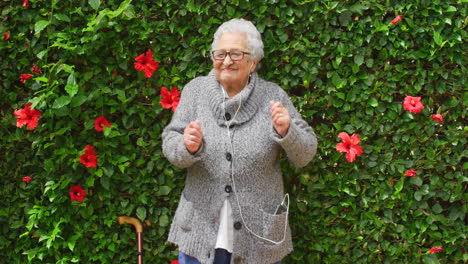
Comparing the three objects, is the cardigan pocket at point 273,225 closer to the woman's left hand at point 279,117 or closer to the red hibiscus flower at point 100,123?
the woman's left hand at point 279,117

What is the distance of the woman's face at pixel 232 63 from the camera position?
2.32 meters

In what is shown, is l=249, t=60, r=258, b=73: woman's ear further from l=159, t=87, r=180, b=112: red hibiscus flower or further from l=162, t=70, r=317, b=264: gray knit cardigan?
l=159, t=87, r=180, b=112: red hibiscus flower

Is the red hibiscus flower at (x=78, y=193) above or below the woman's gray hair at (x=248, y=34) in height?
below

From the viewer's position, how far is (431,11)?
8.86ft

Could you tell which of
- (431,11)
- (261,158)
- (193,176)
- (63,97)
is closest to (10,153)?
(63,97)

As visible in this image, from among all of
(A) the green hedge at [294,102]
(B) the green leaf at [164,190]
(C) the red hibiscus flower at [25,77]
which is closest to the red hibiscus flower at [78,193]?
(A) the green hedge at [294,102]

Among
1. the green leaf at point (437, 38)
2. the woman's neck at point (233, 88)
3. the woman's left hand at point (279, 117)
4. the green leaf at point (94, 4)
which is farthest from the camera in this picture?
the green leaf at point (94, 4)

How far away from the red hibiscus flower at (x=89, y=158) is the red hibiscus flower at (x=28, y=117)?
0.32 metres

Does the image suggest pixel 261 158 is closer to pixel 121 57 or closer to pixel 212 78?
pixel 212 78

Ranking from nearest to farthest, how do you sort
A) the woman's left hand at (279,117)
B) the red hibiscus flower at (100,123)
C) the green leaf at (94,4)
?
the woman's left hand at (279,117) < the green leaf at (94,4) < the red hibiscus flower at (100,123)

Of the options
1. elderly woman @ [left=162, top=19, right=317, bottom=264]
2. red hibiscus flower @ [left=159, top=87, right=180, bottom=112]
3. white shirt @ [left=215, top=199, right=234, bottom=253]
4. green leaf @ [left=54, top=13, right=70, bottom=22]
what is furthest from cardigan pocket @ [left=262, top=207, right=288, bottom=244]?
green leaf @ [left=54, top=13, right=70, bottom=22]

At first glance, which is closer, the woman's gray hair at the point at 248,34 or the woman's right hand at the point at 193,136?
the woman's right hand at the point at 193,136

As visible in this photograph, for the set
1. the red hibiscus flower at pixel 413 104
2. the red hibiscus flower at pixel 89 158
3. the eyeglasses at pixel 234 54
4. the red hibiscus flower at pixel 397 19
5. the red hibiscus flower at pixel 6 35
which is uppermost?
the eyeglasses at pixel 234 54

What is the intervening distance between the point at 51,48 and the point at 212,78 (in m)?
1.10
